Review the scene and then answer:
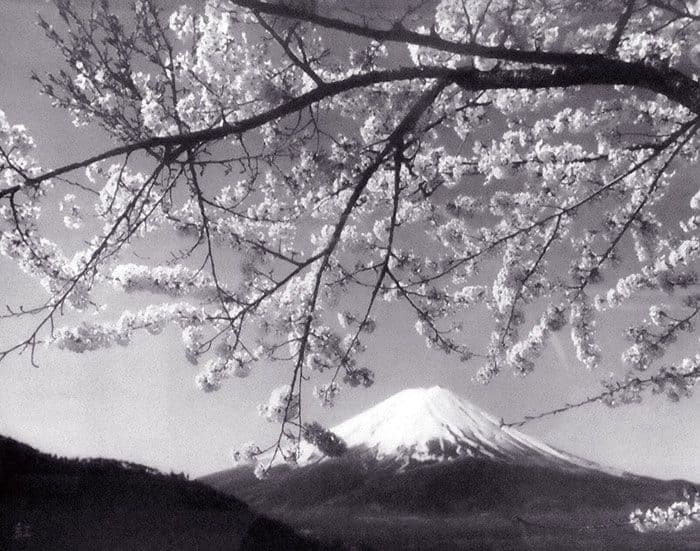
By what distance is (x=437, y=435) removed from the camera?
11700cm

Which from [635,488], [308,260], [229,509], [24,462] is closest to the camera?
[308,260]

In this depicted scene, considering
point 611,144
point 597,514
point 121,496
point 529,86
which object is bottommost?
point 597,514

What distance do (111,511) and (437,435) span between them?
116 meters

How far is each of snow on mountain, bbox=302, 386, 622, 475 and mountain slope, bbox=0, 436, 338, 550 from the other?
270ft

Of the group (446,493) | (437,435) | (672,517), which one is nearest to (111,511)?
(672,517)

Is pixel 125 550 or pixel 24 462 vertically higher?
pixel 24 462

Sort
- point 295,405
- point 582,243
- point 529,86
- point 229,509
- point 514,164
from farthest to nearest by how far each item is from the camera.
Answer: point 229,509
point 582,243
point 514,164
point 295,405
point 529,86

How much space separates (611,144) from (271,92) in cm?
413

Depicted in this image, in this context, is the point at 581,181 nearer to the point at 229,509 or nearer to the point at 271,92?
the point at 271,92

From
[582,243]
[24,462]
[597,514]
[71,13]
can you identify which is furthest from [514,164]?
[597,514]

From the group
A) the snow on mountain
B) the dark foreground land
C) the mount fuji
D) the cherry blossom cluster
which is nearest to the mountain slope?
the cherry blossom cluster

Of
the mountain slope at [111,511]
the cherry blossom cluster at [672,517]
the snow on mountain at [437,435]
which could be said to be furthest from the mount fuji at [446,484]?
the cherry blossom cluster at [672,517]

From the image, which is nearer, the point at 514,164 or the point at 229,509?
the point at 514,164

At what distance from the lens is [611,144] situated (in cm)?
582
